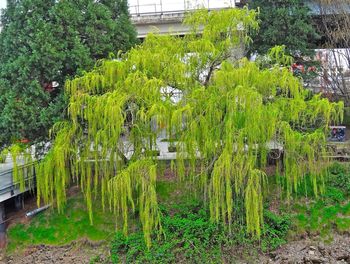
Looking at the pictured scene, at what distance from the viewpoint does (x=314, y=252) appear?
9.66 meters

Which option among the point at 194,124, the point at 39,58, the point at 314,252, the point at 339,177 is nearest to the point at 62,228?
the point at 39,58

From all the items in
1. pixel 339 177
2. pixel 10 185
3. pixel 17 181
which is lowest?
pixel 339 177

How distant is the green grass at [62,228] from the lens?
34.4 feet

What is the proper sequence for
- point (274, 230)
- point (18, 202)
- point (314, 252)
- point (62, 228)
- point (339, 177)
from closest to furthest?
point (314, 252), point (274, 230), point (62, 228), point (339, 177), point (18, 202)

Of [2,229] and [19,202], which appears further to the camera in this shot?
[19,202]

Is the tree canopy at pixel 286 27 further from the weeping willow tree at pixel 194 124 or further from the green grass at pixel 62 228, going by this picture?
the green grass at pixel 62 228

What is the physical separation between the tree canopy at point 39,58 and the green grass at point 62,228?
90.5 inches

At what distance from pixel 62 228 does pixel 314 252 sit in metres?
6.56

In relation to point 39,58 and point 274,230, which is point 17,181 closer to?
point 39,58

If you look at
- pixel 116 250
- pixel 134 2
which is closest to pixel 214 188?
pixel 116 250

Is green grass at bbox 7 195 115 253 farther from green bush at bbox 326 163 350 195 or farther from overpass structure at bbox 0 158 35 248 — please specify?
green bush at bbox 326 163 350 195

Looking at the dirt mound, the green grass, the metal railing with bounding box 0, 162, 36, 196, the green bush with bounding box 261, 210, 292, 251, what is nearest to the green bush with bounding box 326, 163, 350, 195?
the dirt mound

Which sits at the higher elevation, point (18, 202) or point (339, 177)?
point (339, 177)

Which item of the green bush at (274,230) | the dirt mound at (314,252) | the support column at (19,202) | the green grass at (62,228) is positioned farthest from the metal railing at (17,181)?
the dirt mound at (314,252)
